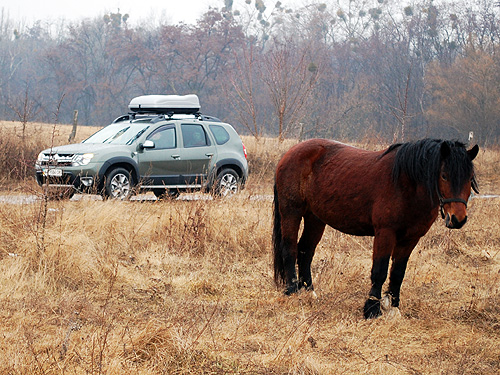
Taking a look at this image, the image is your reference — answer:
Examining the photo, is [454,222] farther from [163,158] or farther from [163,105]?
[163,105]

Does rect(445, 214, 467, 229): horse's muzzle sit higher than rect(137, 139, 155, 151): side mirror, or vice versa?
rect(137, 139, 155, 151): side mirror

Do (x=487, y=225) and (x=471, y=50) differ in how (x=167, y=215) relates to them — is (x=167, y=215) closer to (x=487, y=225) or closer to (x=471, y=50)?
(x=487, y=225)

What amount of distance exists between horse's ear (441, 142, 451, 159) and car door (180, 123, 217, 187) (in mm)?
8445

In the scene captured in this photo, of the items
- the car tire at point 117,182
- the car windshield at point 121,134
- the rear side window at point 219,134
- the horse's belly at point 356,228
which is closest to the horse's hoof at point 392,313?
the horse's belly at point 356,228

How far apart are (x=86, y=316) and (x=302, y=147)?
2587 mm

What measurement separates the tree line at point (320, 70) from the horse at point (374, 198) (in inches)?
1461

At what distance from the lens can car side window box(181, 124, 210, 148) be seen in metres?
13.4

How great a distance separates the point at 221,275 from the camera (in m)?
6.85

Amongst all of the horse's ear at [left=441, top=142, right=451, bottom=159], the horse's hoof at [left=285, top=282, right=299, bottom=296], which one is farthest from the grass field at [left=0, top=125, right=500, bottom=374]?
the horse's ear at [left=441, top=142, right=451, bottom=159]

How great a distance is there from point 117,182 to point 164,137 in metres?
1.39

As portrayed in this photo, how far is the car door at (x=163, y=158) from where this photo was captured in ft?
41.8

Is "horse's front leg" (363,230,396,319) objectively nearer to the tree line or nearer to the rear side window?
the rear side window

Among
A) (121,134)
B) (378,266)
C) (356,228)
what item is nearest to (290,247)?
(356,228)

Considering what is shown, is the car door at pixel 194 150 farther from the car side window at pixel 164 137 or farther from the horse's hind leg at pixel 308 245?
the horse's hind leg at pixel 308 245
